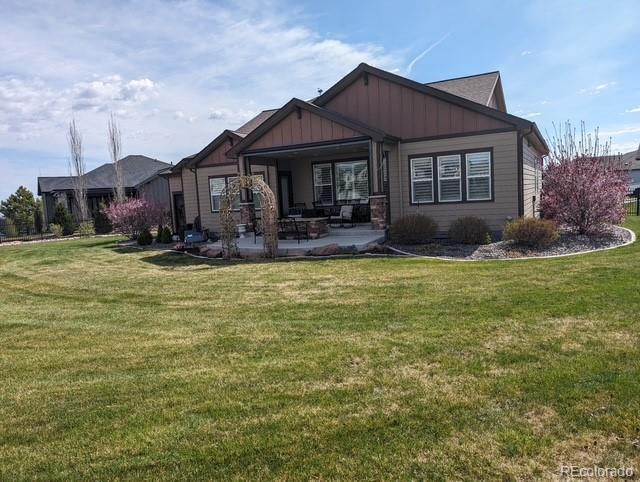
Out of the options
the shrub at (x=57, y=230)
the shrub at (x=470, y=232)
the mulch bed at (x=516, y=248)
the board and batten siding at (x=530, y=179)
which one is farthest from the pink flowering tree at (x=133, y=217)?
the board and batten siding at (x=530, y=179)

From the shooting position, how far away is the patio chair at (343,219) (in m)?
15.3

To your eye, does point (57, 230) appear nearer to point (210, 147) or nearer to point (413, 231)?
point (210, 147)

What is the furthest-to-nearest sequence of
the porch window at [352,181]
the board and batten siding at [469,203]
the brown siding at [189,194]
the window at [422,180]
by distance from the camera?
the brown siding at [189,194]
the porch window at [352,181]
the window at [422,180]
the board and batten siding at [469,203]

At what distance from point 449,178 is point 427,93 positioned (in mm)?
2494

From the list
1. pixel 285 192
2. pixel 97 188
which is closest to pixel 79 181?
pixel 97 188

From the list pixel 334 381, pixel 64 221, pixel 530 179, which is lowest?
pixel 334 381

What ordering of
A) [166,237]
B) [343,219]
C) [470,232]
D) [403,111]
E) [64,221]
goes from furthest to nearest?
[64,221]
[166,237]
[343,219]
[403,111]
[470,232]

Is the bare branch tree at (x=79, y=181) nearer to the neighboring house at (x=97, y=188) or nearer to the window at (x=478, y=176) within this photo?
the neighboring house at (x=97, y=188)

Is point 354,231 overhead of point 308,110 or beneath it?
beneath

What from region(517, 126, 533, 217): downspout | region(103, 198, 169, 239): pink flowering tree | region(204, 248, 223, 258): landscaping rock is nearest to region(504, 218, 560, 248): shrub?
region(517, 126, 533, 217): downspout

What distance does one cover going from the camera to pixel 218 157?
1819 cm

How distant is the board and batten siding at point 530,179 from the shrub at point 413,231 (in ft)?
10.1

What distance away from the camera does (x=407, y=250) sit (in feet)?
37.4

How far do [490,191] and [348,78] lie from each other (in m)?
5.52
